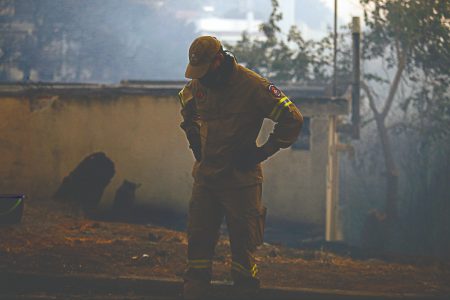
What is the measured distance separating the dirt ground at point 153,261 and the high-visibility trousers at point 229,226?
4.81ft

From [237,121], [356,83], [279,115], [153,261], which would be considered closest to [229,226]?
[237,121]

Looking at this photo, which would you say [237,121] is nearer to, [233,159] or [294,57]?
[233,159]

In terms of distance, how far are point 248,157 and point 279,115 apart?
14.2 inches

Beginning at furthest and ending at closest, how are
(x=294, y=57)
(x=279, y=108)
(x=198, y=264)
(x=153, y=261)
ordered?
(x=294, y=57) → (x=153, y=261) → (x=198, y=264) → (x=279, y=108)

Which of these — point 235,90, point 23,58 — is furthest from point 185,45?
point 235,90

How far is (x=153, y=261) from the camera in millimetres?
7473

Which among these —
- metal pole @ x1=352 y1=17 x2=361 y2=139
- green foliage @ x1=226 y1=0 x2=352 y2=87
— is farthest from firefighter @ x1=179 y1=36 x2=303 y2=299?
green foliage @ x1=226 y1=0 x2=352 y2=87

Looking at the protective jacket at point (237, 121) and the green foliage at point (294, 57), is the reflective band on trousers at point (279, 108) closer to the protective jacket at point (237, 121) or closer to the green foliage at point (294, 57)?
the protective jacket at point (237, 121)

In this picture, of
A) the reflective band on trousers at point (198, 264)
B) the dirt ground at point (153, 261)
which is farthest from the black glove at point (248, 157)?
the dirt ground at point (153, 261)

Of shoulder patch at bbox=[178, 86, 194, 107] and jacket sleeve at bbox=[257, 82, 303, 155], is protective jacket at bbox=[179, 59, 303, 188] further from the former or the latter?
shoulder patch at bbox=[178, 86, 194, 107]

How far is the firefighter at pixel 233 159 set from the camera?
17.0 feet

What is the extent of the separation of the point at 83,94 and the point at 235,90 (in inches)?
363

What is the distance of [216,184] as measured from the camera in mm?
5242

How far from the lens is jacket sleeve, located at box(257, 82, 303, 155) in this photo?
204 inches
